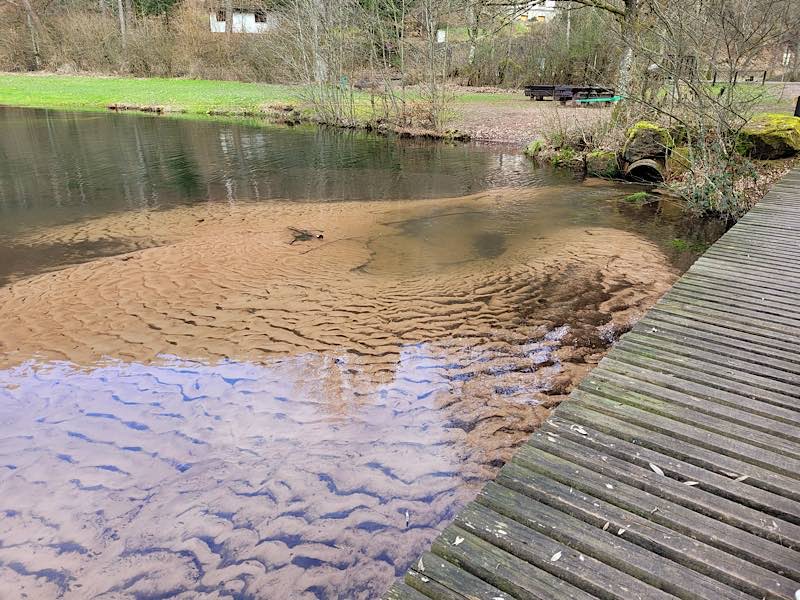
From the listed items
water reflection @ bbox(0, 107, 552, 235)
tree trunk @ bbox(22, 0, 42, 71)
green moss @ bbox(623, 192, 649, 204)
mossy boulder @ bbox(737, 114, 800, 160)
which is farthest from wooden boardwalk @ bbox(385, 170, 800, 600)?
tree trunk @ bbox(22, 0, 42, 71)

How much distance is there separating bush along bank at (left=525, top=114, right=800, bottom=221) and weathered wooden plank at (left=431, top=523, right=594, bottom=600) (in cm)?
966

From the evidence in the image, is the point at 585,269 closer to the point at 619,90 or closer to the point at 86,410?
the point at 86,410

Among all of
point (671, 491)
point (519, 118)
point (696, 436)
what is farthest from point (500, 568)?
point (519, 118)

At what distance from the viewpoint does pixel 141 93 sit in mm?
32125

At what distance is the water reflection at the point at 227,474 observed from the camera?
11.8ft

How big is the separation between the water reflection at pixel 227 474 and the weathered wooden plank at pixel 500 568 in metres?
1.10

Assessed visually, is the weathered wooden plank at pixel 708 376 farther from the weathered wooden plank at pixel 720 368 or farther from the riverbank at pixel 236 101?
the riverbank at pixel 236 101

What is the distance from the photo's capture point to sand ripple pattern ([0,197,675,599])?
12.2 feet

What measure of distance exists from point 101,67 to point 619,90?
1539 inches

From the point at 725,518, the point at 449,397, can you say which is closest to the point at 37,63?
the point at 449,397

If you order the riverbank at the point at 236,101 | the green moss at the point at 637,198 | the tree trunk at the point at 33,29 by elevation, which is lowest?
the green moss at the point at 637,198

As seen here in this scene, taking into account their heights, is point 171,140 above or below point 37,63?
below

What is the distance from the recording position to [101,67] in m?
41.2

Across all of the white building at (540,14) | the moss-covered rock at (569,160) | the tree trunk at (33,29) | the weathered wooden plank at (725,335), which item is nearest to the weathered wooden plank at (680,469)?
the weathered wooden plank at (725,335)
